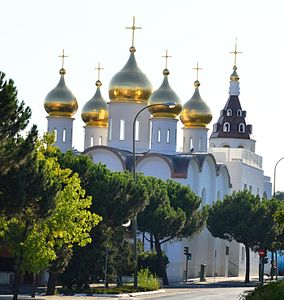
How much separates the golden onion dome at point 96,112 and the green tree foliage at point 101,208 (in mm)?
43200

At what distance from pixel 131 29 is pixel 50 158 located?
52.2m

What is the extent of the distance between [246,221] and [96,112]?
21.9 m

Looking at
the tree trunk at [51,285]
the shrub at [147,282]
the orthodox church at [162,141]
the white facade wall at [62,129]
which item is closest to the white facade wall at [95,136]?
the orthodox church at [162,141]

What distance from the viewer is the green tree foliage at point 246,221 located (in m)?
93.6

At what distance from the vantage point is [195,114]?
355ft

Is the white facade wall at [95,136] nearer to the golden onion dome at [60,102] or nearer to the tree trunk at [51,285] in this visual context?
the golden onion dome at [60,102]

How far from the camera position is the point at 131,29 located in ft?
345

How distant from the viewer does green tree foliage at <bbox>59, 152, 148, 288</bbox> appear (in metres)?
62.1

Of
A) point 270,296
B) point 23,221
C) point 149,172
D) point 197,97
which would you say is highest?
point 197,97

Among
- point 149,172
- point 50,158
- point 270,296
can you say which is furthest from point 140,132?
point 270,296

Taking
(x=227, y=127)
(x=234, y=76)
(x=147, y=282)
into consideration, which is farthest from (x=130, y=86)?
(x=147, y=282)

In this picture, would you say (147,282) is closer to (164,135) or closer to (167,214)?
(167,214)

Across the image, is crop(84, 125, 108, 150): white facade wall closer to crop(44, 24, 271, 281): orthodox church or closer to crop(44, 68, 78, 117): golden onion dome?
crop(44, 24, 271, 281): orthodox church

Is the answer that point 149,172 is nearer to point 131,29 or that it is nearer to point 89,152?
point 89,152
